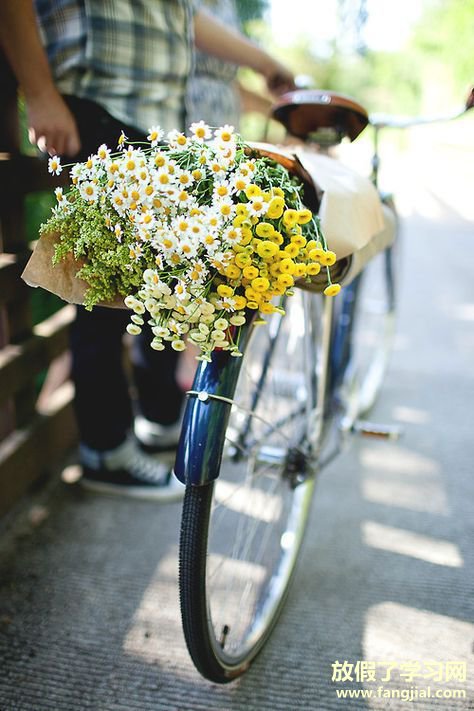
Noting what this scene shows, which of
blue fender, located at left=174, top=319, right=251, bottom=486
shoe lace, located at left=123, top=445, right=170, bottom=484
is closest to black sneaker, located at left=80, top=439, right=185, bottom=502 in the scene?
shoe lace, located at left=123, top=445, right=170, bottom=484

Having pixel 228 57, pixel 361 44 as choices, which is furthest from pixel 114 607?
pixel 361 44

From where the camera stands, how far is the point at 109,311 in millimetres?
1599

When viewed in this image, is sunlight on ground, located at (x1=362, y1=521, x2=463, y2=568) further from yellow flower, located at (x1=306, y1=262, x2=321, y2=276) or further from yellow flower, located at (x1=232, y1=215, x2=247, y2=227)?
yellow flower, located at (x1=232, y1=215, x2=247, y2=227)

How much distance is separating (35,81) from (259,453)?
3.18ft

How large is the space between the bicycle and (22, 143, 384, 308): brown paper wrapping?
86 millimetres

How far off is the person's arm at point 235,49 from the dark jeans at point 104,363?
48 centimetres

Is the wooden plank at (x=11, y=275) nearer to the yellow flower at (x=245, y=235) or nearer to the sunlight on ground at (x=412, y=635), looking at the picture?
the yellow flower at (x=245, y=235)

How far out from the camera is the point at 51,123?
4.35ft

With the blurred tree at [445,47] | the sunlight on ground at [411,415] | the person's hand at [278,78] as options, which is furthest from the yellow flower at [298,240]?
the blurred tree at [445,47]

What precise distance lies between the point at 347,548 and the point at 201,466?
0.87 meters

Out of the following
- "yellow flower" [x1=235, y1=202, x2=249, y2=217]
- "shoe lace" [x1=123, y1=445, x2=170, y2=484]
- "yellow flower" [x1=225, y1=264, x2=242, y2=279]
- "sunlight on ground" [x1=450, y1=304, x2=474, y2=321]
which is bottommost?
"shoe lace" [x1=123, y1=445, x2=170, y2=484]

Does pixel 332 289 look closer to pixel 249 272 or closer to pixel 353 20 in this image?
pixel 249 272

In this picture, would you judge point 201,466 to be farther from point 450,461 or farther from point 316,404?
point 450,461

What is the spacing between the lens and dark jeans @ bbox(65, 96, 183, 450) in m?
1.44
